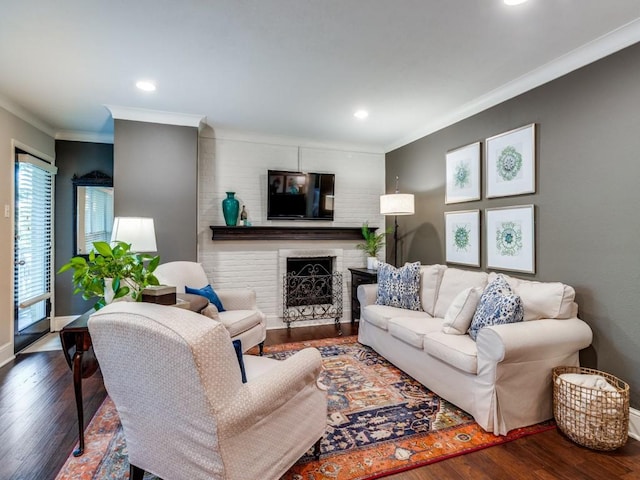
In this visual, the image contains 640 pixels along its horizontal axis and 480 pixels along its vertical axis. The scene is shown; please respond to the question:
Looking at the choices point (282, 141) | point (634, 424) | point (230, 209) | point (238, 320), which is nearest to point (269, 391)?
point (238, 320)

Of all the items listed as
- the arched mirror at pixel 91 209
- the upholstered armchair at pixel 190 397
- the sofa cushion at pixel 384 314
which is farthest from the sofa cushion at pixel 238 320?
the arched mirror at pixel 91 209

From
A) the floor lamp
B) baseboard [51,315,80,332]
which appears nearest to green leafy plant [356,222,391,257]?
the floor lamp

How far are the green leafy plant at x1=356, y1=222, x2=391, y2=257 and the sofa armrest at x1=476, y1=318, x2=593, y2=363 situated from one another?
2553mm

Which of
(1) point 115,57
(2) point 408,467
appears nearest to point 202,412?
(2) point 408,467

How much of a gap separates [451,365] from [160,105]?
358cm

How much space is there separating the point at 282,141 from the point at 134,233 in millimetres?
2486

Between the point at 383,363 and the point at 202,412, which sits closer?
the point at 202,412

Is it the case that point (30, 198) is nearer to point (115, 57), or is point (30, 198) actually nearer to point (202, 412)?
point (115, 57)

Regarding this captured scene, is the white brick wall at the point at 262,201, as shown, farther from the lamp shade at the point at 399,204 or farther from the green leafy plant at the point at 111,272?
the green leafy plant at the point at 111,272

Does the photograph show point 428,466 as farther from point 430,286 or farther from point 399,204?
point 399,204

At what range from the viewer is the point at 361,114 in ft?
12.1

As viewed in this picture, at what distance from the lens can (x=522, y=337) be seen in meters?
2.07

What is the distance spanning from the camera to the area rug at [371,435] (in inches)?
70.1

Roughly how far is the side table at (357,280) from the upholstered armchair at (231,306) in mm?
1501
